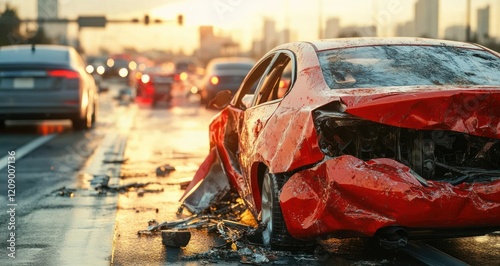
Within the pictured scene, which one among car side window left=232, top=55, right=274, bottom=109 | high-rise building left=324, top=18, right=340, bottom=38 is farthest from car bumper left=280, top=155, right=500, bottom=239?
high-rise building left=324, top=18, right=340, bottom=38

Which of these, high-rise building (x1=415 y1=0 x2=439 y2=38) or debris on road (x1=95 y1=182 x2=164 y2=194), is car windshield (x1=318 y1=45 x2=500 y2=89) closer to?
debris on road (x1=95 y1=182 x2=164 y2=194)

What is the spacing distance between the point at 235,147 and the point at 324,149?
8.21 ft

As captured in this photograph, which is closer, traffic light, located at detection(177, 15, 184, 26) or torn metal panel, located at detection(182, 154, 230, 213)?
torn metal panel, located at detection(182, 154, 230, 213)

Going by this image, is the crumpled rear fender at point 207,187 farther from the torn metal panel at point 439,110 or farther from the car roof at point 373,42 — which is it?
the torn metal panel at point 439,110

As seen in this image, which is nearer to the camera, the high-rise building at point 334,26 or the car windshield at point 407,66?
the car windshield at point 407,66

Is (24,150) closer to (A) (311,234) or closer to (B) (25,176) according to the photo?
(B) (25,176)

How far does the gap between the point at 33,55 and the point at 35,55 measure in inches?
1.4

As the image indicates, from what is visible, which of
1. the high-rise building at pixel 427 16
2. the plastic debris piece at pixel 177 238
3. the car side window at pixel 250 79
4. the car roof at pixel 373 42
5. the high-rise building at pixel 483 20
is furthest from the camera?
the high-rise building at pixel 483 20

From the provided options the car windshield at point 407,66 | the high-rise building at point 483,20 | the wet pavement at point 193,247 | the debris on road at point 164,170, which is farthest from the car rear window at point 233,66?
the high-rise building at point 483,20

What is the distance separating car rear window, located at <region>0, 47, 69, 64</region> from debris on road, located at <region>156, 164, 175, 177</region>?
7.09m

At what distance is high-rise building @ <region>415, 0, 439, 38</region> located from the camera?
37219mm

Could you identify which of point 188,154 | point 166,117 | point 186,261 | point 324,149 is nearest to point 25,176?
point 188,154

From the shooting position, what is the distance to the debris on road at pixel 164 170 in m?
12.1

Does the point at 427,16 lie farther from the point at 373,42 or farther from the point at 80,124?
the point at 373,42
